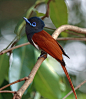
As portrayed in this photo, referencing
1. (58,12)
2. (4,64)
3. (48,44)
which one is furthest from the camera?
(58,12)

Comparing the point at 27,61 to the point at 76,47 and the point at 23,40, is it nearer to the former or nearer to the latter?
the point at 23,40

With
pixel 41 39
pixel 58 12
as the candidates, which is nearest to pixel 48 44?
pixel 41 39

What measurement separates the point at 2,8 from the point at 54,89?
1.48 metres

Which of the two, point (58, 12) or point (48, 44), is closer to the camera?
point (48, 44)

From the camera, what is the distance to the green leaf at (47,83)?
4.07 ft

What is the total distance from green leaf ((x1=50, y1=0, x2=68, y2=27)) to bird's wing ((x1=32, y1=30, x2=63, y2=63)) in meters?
0.51

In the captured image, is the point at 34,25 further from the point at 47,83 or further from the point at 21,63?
the point at 47,83

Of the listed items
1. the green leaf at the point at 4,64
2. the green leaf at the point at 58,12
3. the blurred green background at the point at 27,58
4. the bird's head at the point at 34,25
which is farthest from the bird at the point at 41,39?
the green leaf at the point at 58,12

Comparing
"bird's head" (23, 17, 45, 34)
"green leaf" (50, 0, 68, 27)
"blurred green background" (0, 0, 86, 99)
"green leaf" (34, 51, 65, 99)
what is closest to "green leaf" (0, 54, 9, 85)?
"blurred green background" (0, 0, 86, 99)

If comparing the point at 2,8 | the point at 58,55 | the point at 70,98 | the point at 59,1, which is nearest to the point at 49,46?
the point at 58,55

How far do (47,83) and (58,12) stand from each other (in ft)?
2.07

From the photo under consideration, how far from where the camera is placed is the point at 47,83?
4.15 ft

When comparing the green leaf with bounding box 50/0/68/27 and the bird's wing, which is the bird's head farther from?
the green leaf with bounding box 50/0/68/27

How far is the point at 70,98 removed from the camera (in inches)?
66.8
